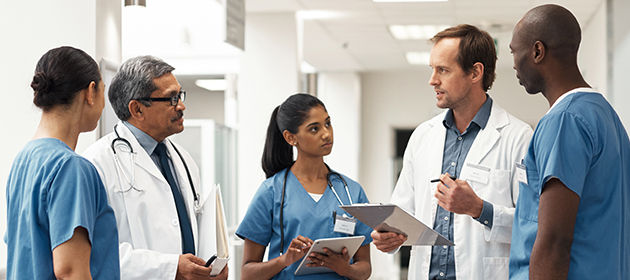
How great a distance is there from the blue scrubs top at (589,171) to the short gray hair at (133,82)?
141 centimetres

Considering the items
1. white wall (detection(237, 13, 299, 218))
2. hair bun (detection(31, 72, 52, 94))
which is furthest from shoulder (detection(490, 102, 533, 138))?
white wall (detection(237, 13, 299, 218))

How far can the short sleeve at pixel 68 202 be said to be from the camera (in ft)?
6.10

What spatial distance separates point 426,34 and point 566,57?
23.0 ft

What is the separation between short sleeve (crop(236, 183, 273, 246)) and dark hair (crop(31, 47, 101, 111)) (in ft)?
3.95

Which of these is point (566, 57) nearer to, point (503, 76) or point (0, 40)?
point (0, 40)

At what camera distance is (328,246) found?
280cm

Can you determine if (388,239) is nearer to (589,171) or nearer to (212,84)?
(589,171)

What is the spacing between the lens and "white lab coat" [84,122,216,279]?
2400 mm

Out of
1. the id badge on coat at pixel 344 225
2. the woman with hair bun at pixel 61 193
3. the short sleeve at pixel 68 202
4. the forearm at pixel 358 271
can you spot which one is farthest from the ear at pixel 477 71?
the short sleeve at pixel 68 202

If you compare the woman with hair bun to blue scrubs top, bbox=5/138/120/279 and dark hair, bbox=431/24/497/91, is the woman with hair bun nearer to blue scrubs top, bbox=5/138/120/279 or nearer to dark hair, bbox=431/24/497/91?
blue scrubs top, bbox=5/138/120/279

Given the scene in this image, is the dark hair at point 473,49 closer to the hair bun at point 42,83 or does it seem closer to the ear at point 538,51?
the ear at point 538,51

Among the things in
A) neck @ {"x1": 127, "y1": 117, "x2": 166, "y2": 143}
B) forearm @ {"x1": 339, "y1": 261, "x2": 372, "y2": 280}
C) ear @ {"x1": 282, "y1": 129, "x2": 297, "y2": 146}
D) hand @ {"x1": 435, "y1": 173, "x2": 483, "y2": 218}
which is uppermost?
neck @ {"x1": 127, "y1": 117, "x2": 166, "y2": 143}

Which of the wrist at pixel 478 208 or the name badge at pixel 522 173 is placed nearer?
the name badge at pixel 522 173

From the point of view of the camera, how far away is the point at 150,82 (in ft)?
8.58
